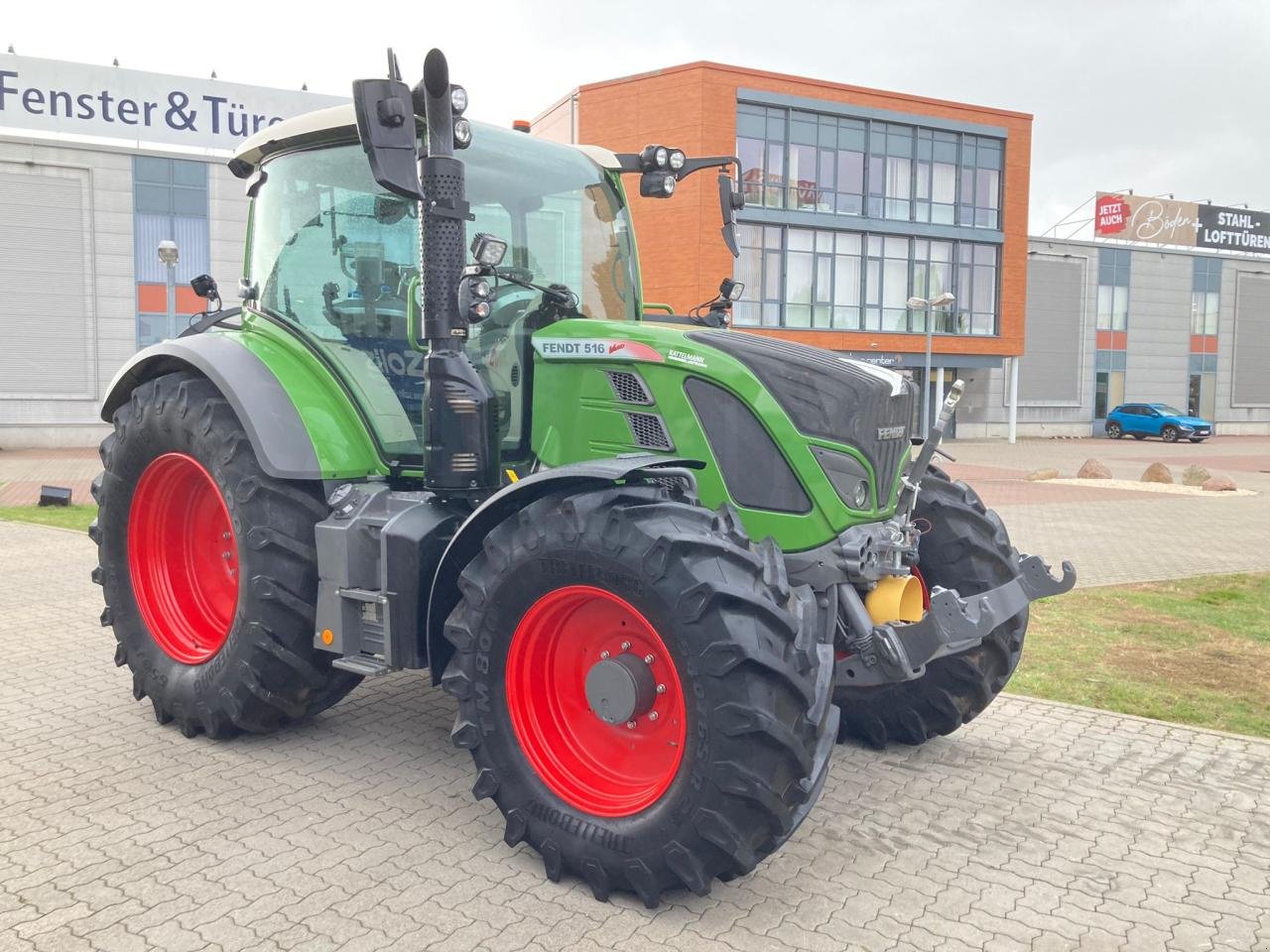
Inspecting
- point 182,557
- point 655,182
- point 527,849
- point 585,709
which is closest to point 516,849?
point 527,849

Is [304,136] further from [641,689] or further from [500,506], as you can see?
[641,689]

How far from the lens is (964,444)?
35.8 meters

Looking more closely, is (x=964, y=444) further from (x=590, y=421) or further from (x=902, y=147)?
(x=590, y=421)

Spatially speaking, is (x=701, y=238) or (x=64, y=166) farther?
(x=701, y=238)

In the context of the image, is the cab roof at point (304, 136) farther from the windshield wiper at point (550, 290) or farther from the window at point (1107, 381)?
the window at point (1107, 381)

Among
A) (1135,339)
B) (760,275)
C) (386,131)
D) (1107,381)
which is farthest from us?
(1135,339)

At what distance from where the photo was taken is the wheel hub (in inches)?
130

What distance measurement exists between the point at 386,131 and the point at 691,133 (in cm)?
2990

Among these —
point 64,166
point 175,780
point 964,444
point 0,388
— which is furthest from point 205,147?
point 175,780

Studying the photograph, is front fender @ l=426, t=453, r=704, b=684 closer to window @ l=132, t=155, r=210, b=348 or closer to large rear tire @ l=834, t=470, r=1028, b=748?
large rear tire @ l=834, t=470, r=1028, b=748

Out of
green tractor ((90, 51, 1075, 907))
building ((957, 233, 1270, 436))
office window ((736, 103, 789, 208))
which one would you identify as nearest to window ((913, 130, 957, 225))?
office window ((736, 103, 789, 208))

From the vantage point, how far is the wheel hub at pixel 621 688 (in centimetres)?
331

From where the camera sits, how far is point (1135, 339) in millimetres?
43094

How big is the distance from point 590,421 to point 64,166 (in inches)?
1068
